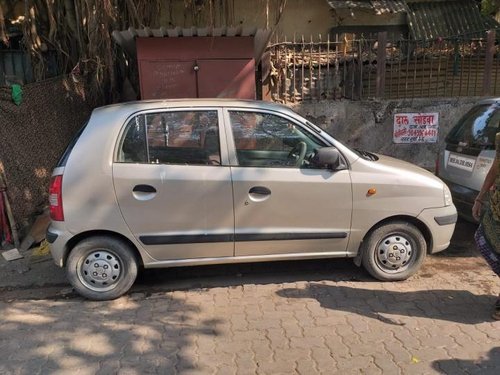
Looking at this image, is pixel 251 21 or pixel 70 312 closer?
pixel 70 312

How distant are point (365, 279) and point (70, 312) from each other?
2.51m

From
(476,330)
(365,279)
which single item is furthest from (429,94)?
(476,330)

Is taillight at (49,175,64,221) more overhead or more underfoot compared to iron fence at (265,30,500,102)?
more underfoot

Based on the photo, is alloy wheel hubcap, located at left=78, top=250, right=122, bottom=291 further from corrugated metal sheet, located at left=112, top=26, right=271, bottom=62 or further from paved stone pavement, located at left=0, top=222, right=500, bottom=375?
corrugated metal sheet, located at left=112, top=26, right=271, bottom=62

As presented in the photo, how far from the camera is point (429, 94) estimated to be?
8203 millimetres

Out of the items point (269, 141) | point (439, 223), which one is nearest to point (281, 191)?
point (269, 141)

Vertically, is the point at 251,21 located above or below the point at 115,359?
above

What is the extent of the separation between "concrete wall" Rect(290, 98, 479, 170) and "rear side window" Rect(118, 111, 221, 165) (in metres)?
4.10

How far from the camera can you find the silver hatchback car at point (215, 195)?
154 inches

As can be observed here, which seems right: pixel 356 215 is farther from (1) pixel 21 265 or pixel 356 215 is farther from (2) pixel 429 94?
(2) pixel 429 94

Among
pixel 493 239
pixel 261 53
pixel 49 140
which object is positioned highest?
pixel 261 53

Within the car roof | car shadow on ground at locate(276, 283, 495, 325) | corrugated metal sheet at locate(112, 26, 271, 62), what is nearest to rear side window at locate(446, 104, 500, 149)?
car shadow on ground at locate(276, 283, 495, 325)

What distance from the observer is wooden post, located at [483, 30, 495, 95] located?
310 inches

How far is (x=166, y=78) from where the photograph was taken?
6.23m
